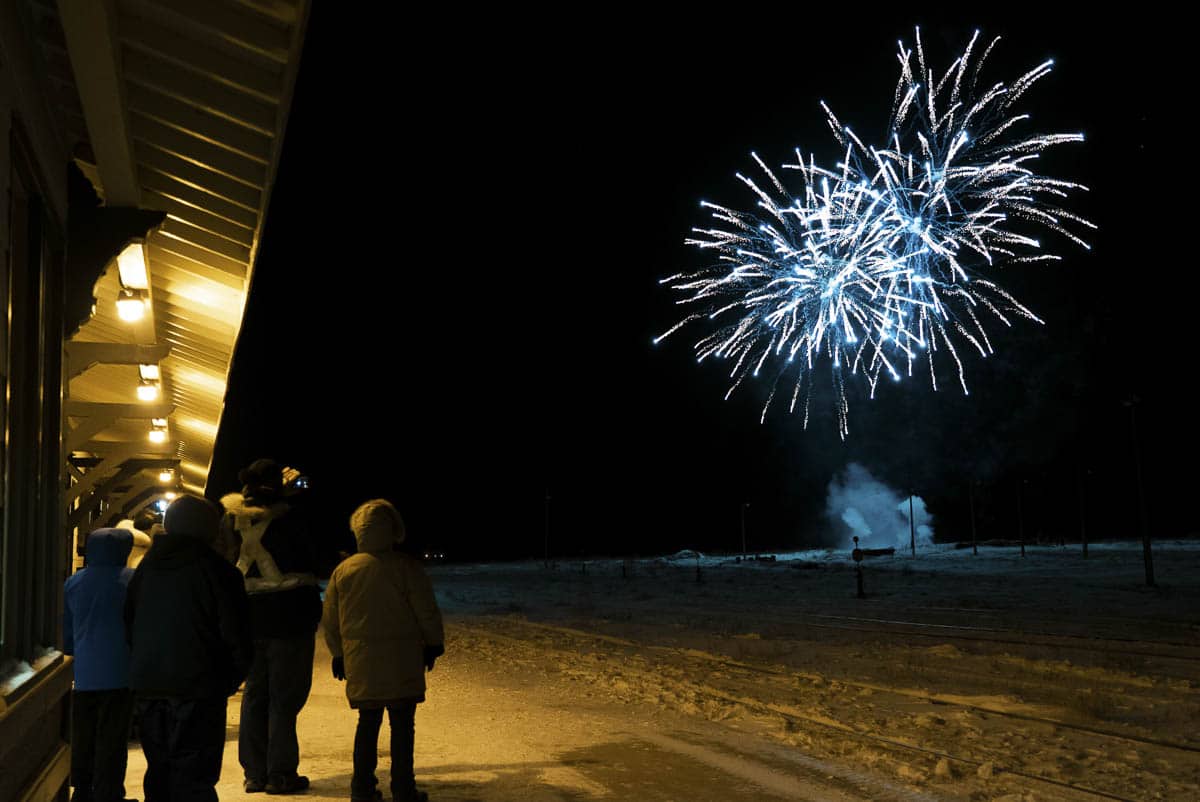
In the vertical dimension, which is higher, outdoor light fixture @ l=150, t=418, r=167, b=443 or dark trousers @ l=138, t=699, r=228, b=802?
outdoor light fixture @ l=150, t=418, r=167, b=443

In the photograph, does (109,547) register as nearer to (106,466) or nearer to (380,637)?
(380,637)

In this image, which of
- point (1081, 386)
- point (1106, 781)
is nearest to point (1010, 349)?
point (1081, 386)

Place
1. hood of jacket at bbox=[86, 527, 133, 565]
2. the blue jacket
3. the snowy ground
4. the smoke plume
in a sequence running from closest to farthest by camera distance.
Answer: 1. the blue jacket
2. hood of jacket at bbox=[86, 527, 133, 565]
3. the snowy ground
4. the smoke plume

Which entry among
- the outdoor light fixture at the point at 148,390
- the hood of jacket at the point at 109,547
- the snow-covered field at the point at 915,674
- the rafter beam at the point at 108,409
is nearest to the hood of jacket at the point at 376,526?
the hood of jacket at the point at 109,547

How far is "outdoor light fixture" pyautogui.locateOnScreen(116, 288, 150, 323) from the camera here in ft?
22.7

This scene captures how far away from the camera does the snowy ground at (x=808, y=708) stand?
24.2ft

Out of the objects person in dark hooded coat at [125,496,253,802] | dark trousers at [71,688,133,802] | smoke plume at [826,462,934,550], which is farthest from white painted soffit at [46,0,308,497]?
smoke plume at [826,462,934,550]

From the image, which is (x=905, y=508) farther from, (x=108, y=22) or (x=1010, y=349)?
(x=108, y=22)

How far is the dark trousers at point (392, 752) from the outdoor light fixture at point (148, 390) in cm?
438

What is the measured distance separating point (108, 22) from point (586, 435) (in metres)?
122

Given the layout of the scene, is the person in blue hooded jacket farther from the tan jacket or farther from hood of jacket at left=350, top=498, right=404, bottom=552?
hood of jacket at left=350, top=498, right=404, bottom=552

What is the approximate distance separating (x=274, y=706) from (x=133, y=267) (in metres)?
2.59

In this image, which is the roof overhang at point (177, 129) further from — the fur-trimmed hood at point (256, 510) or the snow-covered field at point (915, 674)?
the snow-covered field at point (915, 674)

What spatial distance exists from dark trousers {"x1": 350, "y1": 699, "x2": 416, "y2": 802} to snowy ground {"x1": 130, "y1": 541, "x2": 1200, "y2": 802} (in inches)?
15.0
